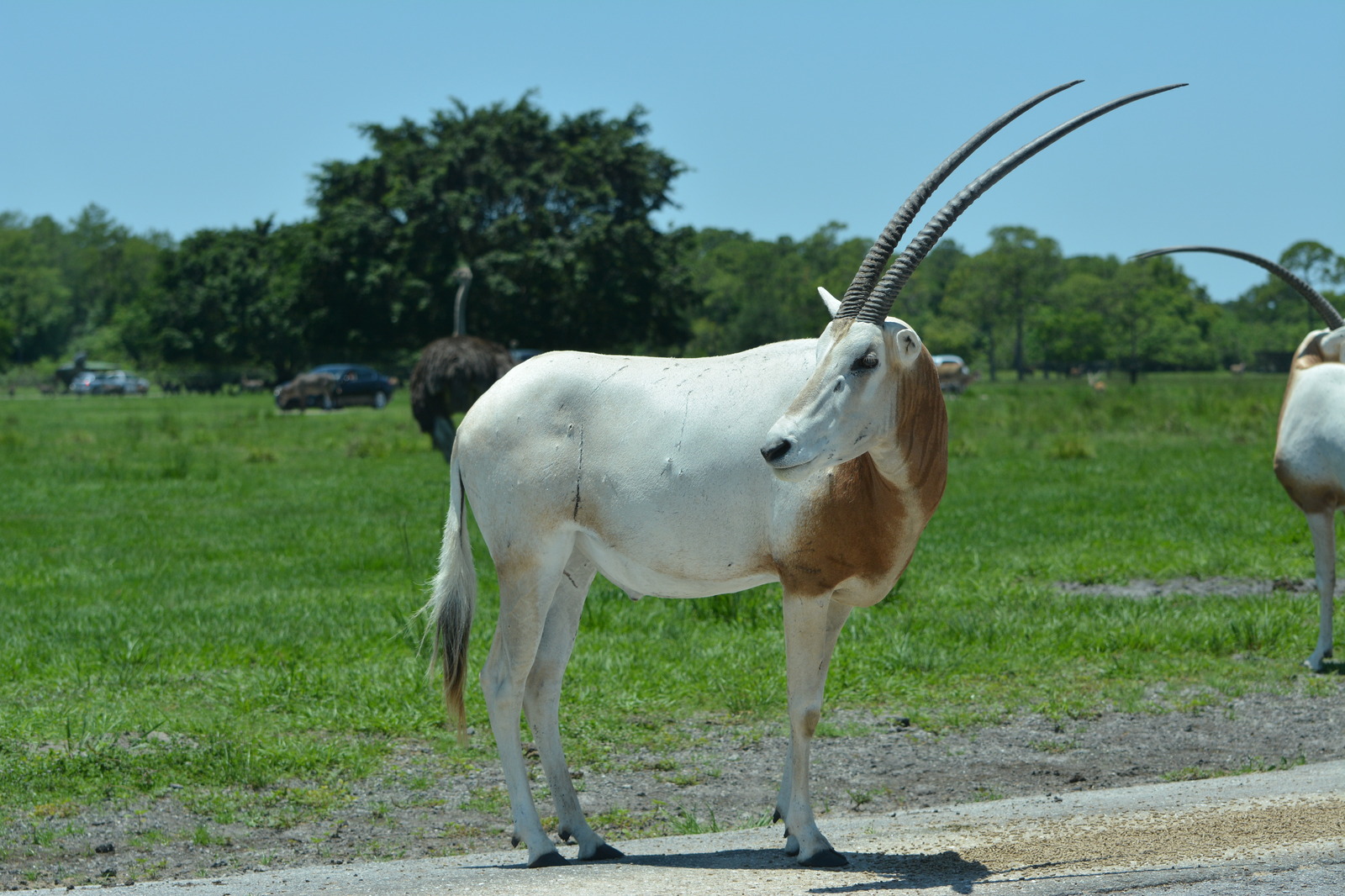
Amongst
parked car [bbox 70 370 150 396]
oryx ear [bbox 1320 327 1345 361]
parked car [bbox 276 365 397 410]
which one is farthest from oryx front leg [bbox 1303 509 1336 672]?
parked car [bbox 70 370 150 396]

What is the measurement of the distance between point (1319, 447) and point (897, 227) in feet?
14.5

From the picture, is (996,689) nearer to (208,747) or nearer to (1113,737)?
(1113,737)

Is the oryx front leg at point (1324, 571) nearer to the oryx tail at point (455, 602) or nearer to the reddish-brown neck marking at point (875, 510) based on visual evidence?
the reddish-brown neck marking at point (875, 510)

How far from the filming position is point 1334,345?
7.76m

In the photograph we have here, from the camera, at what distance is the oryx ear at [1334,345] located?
7715mm

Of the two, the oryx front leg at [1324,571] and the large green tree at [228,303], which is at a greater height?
the large green tree at [228,303]

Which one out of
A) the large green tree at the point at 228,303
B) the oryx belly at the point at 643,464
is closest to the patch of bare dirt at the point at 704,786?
the oryx belly at the point at 643,464

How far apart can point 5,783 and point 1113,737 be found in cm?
516

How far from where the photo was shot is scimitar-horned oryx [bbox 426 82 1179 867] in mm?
4188

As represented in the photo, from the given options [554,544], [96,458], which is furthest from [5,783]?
[96,458]

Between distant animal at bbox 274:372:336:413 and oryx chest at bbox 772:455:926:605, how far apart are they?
127 feet

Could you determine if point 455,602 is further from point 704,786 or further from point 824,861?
point 824,861

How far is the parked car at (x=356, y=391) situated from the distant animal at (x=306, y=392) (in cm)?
9

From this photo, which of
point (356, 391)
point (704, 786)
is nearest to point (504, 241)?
point (356, 391)
